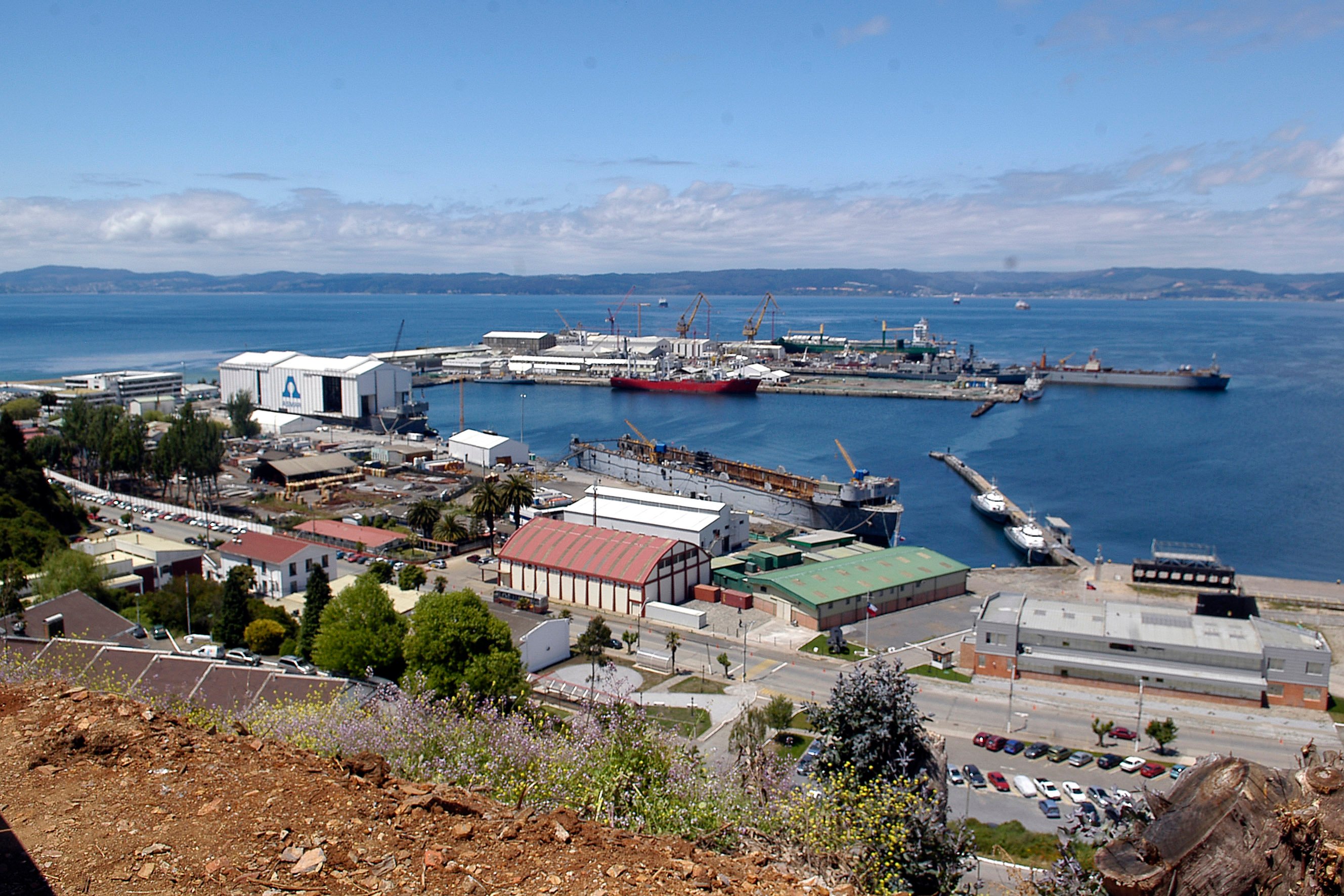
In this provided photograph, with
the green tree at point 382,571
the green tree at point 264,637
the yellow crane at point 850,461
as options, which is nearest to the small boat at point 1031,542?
the yellow crane at point 850,461

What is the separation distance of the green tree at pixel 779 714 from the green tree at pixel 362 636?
377 centimetres

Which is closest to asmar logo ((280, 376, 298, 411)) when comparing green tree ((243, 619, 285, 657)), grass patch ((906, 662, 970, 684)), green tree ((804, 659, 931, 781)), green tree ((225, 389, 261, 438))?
green tree ((225, 389, 261, 438))

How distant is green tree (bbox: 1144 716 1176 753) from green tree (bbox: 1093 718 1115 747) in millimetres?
372

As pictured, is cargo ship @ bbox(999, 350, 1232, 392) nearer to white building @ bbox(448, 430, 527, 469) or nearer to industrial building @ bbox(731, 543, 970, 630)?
white building @ bbox(448, 430, 527, 469)

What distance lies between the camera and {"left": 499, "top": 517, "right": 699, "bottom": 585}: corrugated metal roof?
13.8m

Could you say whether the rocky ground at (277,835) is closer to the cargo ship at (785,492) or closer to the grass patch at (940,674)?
the grass patch at (940,674)

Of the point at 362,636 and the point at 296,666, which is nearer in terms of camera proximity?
the point at 296,666

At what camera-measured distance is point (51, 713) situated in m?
3.38

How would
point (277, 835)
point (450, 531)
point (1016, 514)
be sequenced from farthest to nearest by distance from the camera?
point (1016, 514)
point (450, 531)
point (277, 835)

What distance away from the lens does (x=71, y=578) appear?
10.8 m

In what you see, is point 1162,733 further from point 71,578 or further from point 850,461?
point 850,461

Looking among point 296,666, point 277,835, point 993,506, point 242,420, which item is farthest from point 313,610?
point 242,420

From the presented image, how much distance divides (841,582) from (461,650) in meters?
6.89

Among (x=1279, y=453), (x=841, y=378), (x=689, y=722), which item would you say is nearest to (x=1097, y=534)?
(x=1279, y=453)
